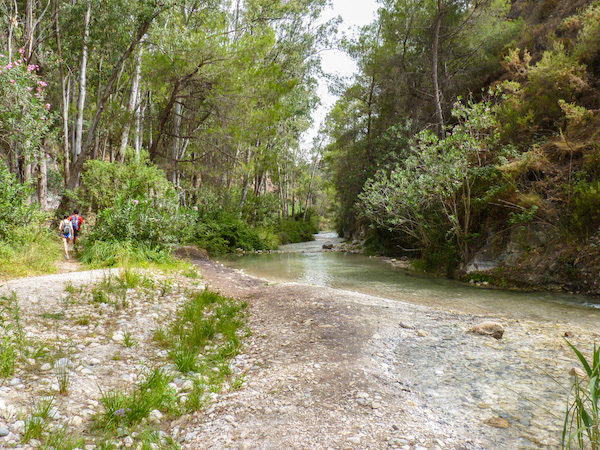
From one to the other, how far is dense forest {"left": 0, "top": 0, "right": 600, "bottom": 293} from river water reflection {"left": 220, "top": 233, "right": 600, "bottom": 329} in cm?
109

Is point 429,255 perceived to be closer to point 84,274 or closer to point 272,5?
point 84,274

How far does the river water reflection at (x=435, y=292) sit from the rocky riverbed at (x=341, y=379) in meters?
0.95

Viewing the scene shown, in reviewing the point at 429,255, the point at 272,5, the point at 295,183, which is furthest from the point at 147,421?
the point at 295,183

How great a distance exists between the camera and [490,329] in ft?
16.8

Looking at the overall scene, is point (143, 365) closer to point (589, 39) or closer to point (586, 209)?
point (586, 209)

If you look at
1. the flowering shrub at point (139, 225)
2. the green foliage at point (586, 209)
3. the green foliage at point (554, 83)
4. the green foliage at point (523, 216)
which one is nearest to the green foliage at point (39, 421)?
the flowering shrub at point (139, 225)

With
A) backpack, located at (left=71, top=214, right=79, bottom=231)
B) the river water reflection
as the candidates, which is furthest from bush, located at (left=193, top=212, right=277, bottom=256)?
backpack, located at (left=71, top=214, right=79, bottom=231)

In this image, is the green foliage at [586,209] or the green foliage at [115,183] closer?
the green foliage at [586,209]

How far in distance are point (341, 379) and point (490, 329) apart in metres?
3.01

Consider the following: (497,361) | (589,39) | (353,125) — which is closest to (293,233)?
(353,125)

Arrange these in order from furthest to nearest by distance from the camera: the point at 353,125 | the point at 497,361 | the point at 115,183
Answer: the point at 353,125 → the point at 115,183 → the point at 497,361

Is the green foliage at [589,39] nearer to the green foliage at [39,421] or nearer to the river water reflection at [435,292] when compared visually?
the river water reflection at [435,292]

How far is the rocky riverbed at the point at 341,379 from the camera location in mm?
2625

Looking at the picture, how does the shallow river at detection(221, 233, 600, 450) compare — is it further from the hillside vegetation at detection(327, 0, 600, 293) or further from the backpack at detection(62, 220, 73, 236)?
the backpack at detection(62, 220, 73, 236)
